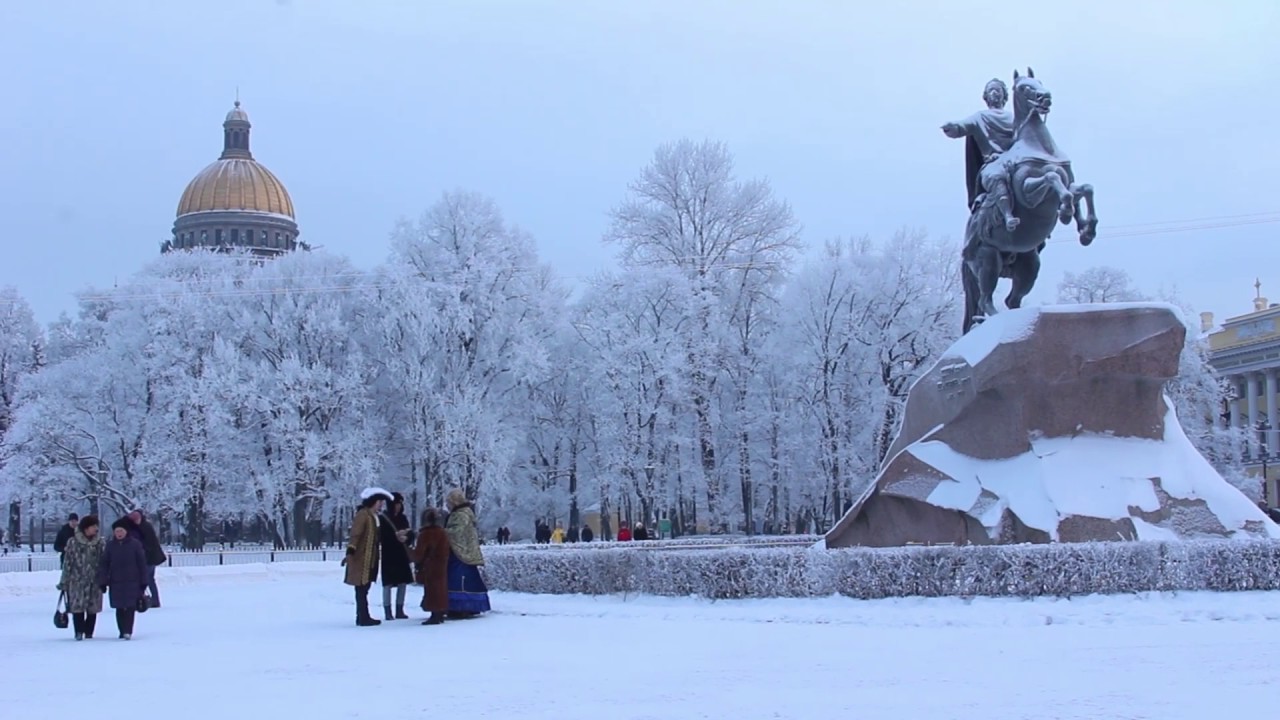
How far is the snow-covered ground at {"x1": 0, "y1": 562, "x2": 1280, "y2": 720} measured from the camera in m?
8.61

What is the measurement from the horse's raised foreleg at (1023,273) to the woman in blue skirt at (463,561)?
27.5 ft

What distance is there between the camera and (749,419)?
1686 inches

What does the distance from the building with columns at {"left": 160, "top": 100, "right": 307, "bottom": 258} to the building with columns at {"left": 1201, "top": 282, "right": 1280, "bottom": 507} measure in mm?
60790

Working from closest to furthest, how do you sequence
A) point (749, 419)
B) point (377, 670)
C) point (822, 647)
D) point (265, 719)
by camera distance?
point (265, 719)
point (377, 670)
point (822, 647)
point (749, 419)

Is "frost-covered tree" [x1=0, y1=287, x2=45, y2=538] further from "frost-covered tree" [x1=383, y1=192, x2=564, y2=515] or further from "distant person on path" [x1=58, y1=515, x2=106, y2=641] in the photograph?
"distant person on path" [x1=58, y1=515, x2=106, y2=641]

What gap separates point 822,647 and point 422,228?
34409mm

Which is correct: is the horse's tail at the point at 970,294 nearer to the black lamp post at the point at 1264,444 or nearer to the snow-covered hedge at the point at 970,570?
the snow-covered hedge at the point at 970,570

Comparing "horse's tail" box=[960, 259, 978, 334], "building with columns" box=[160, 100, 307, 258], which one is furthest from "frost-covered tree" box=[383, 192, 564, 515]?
"building with columns" box=[160, 100, 307, 258]

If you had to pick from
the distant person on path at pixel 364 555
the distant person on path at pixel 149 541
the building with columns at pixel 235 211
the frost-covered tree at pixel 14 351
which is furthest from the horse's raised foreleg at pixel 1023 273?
the building with columns at pixel 235 211

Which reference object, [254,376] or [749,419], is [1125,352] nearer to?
[749,419]

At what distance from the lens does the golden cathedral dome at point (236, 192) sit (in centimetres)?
9856

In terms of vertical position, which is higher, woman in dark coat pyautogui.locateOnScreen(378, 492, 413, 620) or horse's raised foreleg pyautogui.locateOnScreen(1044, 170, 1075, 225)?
horse's raised foreleg pyautogui.locateOnScreen(1044, 170, 1075, 225)

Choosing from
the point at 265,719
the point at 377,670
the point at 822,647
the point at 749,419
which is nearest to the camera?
the point at 265,719

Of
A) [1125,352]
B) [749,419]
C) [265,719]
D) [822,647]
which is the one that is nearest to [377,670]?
[265,719]
